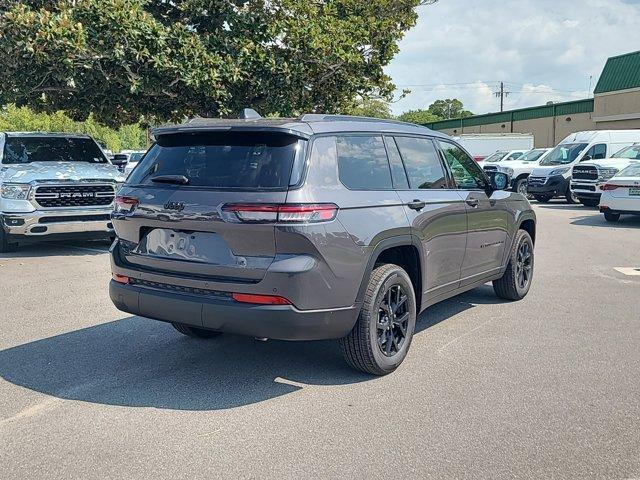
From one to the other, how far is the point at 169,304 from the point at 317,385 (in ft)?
3.88

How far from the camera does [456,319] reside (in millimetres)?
6320

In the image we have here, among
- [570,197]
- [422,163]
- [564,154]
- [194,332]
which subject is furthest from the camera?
[564,154]

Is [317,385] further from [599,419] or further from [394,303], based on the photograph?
[599,419]

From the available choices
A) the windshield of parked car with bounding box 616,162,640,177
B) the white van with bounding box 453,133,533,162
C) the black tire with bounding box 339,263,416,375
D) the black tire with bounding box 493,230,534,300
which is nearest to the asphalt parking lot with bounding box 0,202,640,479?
the black tire with bounding box 339,263,416,375

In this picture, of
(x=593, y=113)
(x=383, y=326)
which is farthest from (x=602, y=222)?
(x=593, y=113)

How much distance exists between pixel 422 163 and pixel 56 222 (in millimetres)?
6608

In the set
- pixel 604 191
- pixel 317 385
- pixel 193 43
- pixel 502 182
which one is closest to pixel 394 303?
pixel 317 385

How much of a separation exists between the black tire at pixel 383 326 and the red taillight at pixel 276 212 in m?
0.78

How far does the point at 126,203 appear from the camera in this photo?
15.2 ft

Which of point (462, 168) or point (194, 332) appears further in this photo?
point (462, 168)

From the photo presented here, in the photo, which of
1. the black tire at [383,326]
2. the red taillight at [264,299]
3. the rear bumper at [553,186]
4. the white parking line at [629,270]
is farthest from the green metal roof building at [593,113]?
the red taillight at [264,299]

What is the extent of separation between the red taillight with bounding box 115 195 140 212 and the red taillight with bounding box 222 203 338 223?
0.89m

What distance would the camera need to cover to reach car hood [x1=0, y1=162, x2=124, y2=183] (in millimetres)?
9703

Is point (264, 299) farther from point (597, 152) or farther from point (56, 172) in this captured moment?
point (597, 152)
